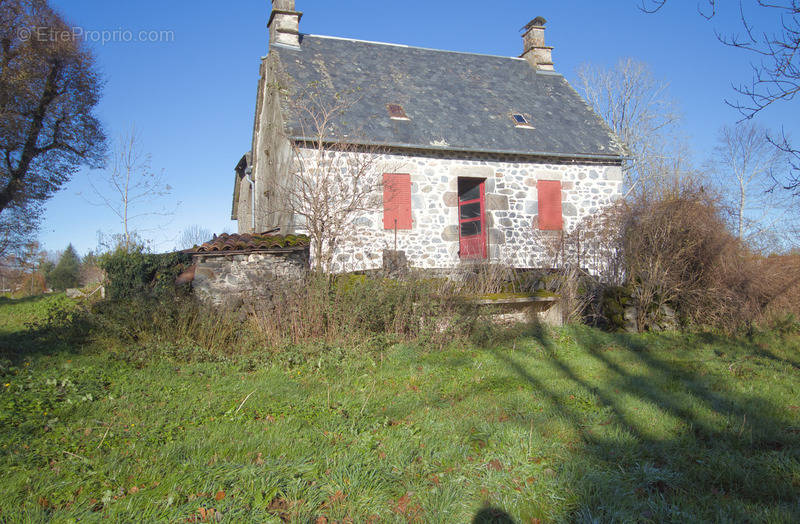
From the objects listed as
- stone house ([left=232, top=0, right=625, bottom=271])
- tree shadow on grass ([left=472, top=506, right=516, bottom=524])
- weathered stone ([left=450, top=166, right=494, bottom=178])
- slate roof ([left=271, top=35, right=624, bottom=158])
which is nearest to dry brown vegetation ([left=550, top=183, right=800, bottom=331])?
stone house ([left=232, top=0, right=625, bottom=271])

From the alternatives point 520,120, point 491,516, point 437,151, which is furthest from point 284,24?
point 491,516

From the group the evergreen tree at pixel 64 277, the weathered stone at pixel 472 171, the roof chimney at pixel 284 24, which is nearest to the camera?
the weathered stone at pixel 472 171

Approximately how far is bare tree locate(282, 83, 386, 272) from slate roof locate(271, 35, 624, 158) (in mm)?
241

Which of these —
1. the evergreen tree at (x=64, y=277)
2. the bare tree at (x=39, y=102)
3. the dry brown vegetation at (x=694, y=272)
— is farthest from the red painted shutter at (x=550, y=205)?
the evergreen tree at (x=64, y=277)

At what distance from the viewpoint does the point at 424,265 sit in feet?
39.8

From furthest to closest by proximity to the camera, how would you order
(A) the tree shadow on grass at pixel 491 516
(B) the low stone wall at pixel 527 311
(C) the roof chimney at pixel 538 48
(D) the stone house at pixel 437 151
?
(C) the roof chimney at pixel 538 48
(D) the stone house at pixel 437 151
(B) the low stone wall at pixel 527 311
(A) the tree shadow on grass at pixel 491 516

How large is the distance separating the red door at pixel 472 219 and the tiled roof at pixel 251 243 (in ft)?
16.0

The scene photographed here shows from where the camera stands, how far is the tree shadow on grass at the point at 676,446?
9.51 ft

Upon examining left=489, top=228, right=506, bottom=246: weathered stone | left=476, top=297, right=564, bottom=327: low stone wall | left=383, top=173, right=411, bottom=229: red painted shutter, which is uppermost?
left=383, top=173, right=411, bottom=229: red painted shutter

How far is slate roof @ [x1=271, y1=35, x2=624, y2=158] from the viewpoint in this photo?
40.2 ft

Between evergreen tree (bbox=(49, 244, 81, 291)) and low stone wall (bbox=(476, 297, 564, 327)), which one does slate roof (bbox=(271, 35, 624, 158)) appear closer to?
low stone wall (bbox=(476, 297, 564, 327))

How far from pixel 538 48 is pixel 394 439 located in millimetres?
15870

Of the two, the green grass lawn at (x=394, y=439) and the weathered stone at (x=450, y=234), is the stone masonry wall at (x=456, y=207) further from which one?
the green grass lawn at (x=394, y=439)

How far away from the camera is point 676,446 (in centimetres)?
370
